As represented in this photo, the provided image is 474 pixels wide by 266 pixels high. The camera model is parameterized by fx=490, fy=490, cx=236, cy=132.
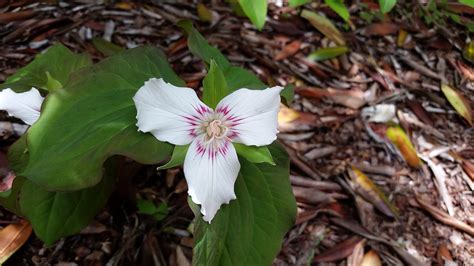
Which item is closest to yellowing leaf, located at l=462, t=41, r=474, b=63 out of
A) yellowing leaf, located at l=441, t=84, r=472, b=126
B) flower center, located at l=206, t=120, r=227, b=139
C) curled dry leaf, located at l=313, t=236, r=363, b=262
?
yellowing leaf, located at l=441, t=84, r=472, b=126

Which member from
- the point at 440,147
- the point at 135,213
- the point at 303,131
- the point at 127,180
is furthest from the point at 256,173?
the point at 440,147

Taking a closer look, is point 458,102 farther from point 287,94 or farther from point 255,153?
point 255,153

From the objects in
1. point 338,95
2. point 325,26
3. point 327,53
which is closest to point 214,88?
point 338,95

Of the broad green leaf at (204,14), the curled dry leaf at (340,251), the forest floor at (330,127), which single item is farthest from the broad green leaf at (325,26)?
the curled dry leaf at (340,251)

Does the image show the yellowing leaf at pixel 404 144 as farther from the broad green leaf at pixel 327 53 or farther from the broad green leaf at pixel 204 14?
the broad green leaf at pixel 204 14

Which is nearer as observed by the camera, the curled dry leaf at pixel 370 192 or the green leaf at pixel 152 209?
the green leaf at pixel 152 209

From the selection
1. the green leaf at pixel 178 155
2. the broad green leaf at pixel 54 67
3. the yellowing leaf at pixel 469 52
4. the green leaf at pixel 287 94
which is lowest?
the yellowing leaf at pixel 469 52

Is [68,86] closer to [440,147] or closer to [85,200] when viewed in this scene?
[85,200]
